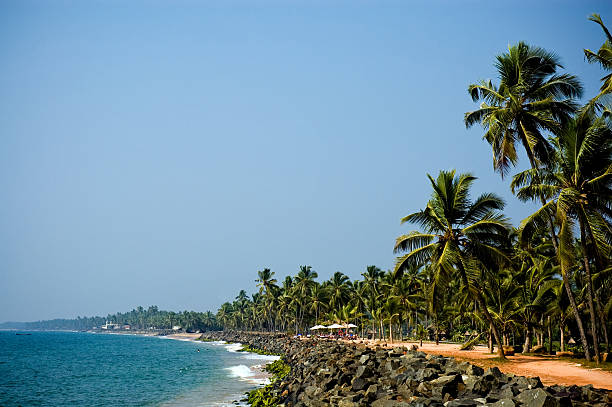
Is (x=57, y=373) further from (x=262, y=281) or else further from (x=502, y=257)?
(x=502, y=257)

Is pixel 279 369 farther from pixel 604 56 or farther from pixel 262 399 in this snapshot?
pixel 604 56

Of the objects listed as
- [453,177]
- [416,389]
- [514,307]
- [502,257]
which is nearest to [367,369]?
[416,389]

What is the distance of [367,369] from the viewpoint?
19781 millimetres

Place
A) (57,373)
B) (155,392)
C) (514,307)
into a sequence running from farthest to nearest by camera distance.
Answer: (57,373), (155,392), (514,307)

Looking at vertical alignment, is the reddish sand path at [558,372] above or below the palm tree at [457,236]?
below

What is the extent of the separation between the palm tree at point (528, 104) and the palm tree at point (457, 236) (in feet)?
9.16

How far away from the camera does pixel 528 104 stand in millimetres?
22328

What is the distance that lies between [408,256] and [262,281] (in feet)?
247

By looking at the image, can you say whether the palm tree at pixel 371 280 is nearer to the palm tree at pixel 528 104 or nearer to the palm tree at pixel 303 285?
the palm tree at pixel 303 285

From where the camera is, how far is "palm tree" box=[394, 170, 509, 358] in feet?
73.5

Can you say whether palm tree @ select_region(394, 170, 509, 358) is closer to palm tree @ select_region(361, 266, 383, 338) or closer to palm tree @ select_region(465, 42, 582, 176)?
palm tree @ select_region(465, 42, 582, 176)

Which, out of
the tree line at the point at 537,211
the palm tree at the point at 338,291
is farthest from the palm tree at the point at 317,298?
the tree line at the point at 537,211

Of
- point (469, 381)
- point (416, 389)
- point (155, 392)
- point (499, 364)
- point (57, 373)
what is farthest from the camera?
point (57, 373)

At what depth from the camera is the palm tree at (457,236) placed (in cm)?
2239
